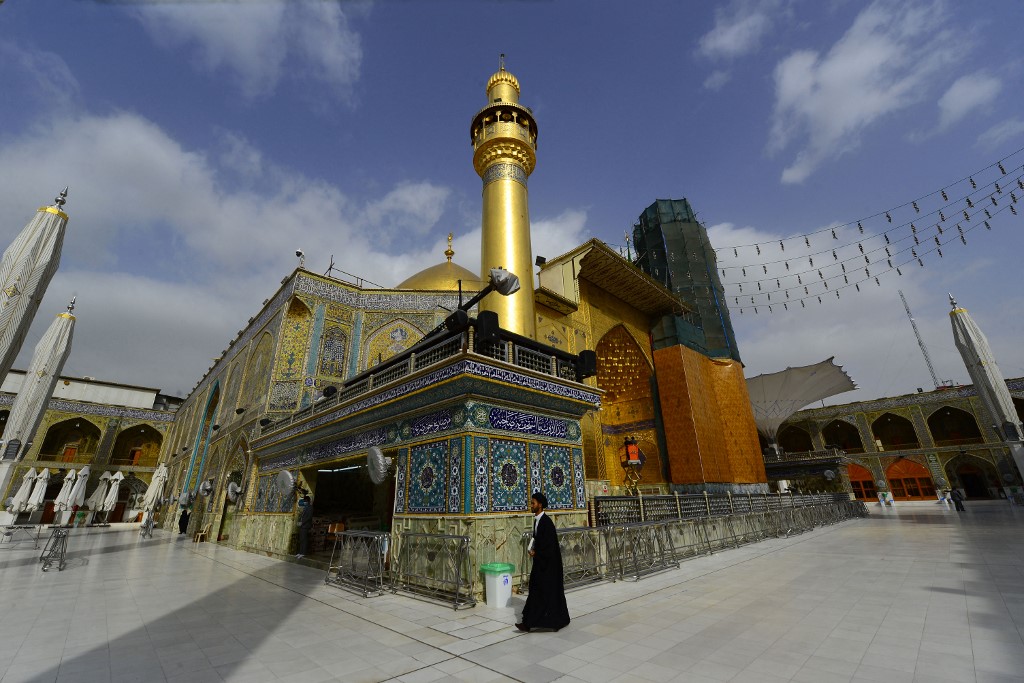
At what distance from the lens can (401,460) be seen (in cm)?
657

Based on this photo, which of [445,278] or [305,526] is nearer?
[305,526]

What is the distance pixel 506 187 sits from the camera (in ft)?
38.1

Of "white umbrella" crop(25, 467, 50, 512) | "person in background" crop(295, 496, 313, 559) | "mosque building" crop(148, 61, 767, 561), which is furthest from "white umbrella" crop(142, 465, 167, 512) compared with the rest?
"person in background" crop(295, 496, 313, 559)

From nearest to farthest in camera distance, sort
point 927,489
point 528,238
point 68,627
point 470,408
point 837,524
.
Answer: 1. point 68,627
2. point 470,408
3. point 528,238
4. point 837,524
5. point 927,489

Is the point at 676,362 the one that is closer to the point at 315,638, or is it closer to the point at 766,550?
the point at 766,550

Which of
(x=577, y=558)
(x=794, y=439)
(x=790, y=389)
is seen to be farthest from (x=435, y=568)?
(x=794, y=439)

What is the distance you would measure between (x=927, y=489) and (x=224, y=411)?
40090 millimetres

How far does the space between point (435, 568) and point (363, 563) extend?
3.72ft

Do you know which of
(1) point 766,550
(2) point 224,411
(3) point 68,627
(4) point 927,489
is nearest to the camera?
(3) point 68,627

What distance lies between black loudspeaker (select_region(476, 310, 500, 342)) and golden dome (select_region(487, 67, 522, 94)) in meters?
10.5

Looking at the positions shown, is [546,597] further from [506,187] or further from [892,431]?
[892,431]

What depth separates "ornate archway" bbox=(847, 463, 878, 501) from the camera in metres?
28.4

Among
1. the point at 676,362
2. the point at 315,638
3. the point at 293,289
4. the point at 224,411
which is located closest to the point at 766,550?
the point at 315,638

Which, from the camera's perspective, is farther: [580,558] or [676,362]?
[676,362]
